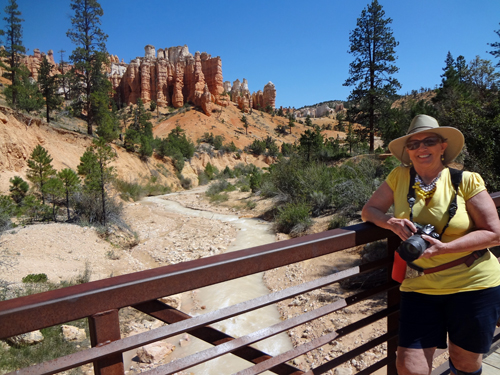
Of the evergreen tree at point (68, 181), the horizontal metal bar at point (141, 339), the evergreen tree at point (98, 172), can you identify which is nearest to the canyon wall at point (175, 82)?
the evergreen tree at point (98, 172)

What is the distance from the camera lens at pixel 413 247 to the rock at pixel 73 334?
4.91 meters

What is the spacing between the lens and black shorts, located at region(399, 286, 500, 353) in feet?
5.03

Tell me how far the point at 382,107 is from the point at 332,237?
2406cm

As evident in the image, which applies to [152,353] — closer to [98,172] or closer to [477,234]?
[477,234]

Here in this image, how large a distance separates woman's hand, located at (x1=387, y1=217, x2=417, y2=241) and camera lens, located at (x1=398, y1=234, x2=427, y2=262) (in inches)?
3.7

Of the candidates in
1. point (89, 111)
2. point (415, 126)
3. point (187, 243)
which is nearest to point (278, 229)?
point (187, 243)

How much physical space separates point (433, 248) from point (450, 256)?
178 millimetres

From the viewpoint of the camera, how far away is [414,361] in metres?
1.57

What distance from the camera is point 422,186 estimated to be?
5.52ft

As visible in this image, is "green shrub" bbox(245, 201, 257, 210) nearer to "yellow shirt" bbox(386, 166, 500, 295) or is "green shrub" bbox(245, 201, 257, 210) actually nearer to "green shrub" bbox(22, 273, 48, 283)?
→ "green shrub" bbox(22, 273, 48, 283)

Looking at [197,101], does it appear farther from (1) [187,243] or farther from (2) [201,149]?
(1) [187,243]

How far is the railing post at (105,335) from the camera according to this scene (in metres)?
0.97

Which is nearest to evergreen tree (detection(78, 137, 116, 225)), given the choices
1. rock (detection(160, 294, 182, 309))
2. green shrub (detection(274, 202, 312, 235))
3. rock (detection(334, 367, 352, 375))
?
rock (detection(160, 294, 182, 309))

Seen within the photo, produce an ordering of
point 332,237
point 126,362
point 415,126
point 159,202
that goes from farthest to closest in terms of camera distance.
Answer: point 159,202 → point 126,362 → point 415,126 → point 332,237
